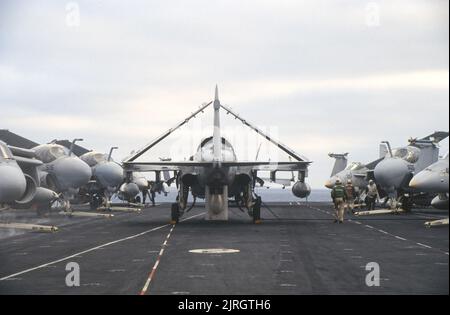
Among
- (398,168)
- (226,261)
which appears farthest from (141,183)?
(226,261)

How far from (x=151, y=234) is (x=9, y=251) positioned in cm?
815

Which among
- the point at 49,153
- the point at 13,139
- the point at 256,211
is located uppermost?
the point at 13,139

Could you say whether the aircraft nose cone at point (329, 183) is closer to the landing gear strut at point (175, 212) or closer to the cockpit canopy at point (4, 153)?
the landing gear strut at point (175, 212)

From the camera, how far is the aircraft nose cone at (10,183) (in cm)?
2983

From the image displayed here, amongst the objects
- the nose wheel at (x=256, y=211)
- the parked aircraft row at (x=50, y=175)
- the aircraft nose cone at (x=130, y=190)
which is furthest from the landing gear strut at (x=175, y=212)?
the aircraft nose cone at (x=130, y=190)

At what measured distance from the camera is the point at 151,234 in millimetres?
29719

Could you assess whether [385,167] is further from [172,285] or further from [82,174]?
[172,285]

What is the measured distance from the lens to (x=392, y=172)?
153ft

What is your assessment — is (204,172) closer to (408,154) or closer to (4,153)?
(4,153)

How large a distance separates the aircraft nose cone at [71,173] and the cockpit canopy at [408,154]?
23565mm

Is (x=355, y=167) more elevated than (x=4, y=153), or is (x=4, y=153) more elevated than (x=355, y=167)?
(x=4, y=153)

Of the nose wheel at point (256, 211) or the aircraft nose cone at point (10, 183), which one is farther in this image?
the nose wheel at point (256, 211)

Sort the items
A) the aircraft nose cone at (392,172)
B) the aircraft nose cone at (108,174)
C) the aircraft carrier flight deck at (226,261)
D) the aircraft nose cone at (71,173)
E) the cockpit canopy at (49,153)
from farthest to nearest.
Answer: the aircraft nose cone at (108,174), the aircraft nose cone at (392,172), the cockpit canopy at (49,153), the aircraft nose cone at (71,173), the aircraft carrier flight deck at (226,261)

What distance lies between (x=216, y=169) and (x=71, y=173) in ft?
46.1
